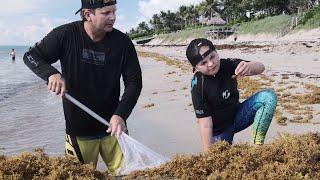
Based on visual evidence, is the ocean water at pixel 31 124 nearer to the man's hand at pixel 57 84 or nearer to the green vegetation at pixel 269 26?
the man's hand at pixel 57 84

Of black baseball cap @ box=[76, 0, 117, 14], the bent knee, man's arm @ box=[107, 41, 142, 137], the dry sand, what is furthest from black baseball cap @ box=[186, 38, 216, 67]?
the dry sand

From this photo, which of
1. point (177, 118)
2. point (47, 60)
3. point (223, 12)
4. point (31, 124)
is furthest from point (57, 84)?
point (223, 12)

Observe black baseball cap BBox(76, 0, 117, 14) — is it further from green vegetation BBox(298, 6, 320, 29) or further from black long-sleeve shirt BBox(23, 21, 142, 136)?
green vegetation BBox(298, 6, 320, 29)

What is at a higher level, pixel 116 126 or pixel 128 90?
pixel 128 90

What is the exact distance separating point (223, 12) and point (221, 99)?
10053 cm

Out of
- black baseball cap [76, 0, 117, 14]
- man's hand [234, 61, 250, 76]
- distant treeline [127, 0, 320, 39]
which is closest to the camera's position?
black baseball cap [76, 0, 117, 14]

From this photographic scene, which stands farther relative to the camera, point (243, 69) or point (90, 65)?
point (243, 69)

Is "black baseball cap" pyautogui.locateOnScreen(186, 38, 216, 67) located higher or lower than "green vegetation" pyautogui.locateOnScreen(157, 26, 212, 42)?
higher

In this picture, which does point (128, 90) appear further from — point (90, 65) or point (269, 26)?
point (269, 26)

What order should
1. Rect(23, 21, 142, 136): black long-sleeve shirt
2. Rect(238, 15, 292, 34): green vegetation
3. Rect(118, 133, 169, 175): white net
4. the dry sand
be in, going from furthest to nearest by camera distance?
Rect(238, 15, 292, 34): green vegetation → the dry sand → Rect(23, 21, 142, 136): black long-sleeve shirt → Rect(118, 133, 169, 175): white net

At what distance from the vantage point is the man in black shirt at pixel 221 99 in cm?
434

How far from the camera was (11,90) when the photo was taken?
2175 cm

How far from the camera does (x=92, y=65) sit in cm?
396

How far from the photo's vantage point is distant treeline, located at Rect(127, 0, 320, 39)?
71.4m
